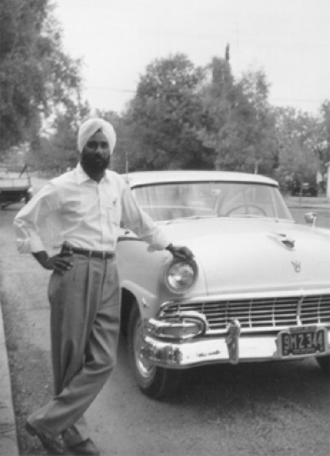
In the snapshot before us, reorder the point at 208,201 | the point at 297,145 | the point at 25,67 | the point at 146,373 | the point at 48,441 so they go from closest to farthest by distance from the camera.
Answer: the point at 48,441
the point at 146,373
the point at 208,201
the point at 25,67
the point at 297,145

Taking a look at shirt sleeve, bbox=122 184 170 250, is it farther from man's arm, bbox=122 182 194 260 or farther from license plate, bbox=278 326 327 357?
license plate, bbox=278 326 327 357

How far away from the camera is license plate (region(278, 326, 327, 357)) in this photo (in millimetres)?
4629

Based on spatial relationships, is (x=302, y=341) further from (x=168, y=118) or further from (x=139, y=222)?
(x=168, y=118)

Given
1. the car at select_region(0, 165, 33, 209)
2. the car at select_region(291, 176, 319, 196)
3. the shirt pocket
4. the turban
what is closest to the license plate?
the shirt pocket

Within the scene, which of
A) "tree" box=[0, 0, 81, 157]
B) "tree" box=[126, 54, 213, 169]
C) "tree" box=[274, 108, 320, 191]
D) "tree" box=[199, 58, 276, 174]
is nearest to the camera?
"tree" box=[0, 0, 81, 157]

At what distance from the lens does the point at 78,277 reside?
3896mm

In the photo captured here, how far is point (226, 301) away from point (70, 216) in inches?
48.5

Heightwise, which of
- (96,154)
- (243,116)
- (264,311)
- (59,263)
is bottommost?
(264,311)

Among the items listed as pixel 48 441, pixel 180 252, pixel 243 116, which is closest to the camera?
pixel 48 441

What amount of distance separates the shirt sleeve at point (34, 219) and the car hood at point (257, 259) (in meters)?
1.15

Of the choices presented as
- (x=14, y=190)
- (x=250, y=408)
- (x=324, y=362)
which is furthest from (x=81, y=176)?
(x=14, y=190)

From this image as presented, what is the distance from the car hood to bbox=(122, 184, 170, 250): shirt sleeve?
0.37 meters

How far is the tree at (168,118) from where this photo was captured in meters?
59.7

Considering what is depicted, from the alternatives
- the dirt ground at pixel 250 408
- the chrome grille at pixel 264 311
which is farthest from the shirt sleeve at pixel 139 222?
the dirt ground at pixel 250 408
